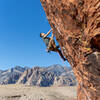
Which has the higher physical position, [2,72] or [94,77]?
[2,72]

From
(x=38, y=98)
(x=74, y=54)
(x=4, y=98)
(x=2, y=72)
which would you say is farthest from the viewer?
(x=2, y=72)

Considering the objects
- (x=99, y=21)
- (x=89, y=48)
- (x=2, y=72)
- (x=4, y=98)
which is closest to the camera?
(x=99, y=21)

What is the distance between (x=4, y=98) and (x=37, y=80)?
333ft

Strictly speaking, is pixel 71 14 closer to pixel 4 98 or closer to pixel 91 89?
pixel 91 89

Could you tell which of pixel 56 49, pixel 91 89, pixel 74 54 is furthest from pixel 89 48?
pixel 56 49

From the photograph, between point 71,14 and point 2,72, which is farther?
point 2,72

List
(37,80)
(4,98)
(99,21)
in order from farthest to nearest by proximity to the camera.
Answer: (37,80) → (4,98) → (99,21)

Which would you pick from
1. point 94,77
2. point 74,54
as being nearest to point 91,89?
point 94,77

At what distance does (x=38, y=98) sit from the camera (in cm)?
1892

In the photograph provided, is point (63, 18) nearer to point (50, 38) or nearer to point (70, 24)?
point (70, 24)

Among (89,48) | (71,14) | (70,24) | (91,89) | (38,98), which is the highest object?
(71,14)

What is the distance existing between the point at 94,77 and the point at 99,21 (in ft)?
9.28

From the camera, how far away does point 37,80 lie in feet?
379

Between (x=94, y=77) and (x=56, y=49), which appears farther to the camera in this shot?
(x=56, y=49)
